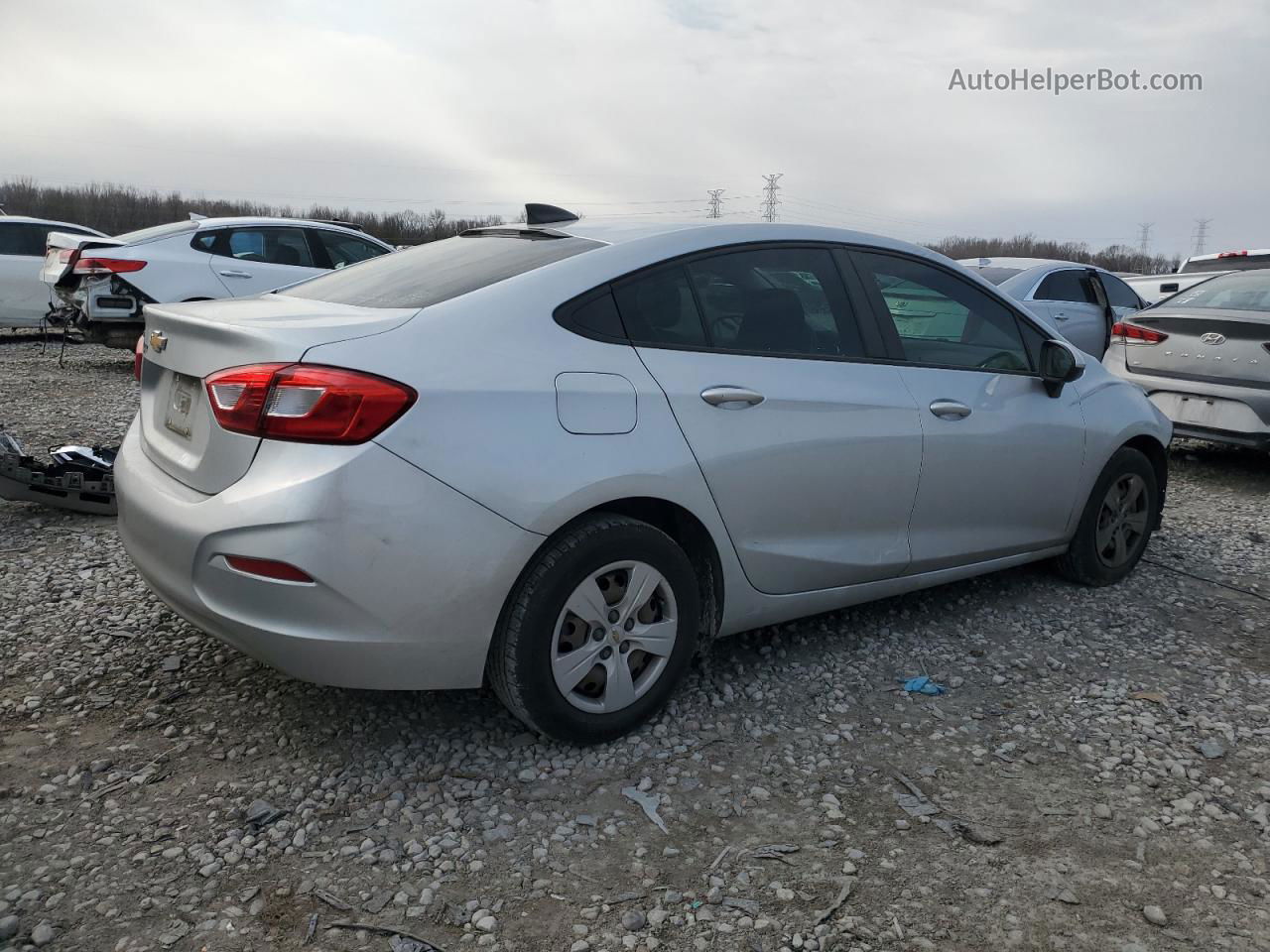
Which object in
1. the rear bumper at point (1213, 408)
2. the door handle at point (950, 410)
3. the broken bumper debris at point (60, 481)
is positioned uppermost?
the door handle at point (950, 410)

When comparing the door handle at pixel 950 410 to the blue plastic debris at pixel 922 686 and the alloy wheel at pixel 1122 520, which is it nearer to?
the blue plastic debris at pixel 922 686

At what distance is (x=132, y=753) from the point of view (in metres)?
2.99

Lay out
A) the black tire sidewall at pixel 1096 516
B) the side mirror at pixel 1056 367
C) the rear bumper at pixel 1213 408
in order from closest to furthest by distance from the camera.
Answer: the side mirror at pixel 1056 367 < the black tire sidewall at pixel 1096 516 < the rear bumper at pixel 1213 408

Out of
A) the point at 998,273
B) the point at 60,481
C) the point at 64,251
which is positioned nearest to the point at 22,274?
the point at 64,251

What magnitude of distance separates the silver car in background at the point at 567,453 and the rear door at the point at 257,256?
7.25m

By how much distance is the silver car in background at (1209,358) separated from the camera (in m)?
6.98

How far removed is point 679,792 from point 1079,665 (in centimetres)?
189

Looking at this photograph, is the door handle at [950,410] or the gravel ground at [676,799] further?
the door handle at [950,410]

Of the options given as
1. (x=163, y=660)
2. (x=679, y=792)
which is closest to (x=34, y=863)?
(x=163, y=660)

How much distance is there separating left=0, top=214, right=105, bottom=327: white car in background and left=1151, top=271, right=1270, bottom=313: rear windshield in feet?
39.1

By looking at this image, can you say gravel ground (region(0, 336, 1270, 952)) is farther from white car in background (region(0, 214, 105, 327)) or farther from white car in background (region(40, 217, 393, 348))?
white car in background (region(0, 214, 105, 327))

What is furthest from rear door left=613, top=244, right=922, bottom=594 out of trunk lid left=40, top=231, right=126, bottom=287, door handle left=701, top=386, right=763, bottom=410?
trunk lid left=40, top=231, right=126, bottom=287

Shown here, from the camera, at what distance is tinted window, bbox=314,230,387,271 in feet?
35.7

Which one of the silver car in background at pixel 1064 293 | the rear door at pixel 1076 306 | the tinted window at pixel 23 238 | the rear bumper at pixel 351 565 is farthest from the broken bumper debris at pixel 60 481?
the tinted window at pixel 23 238
